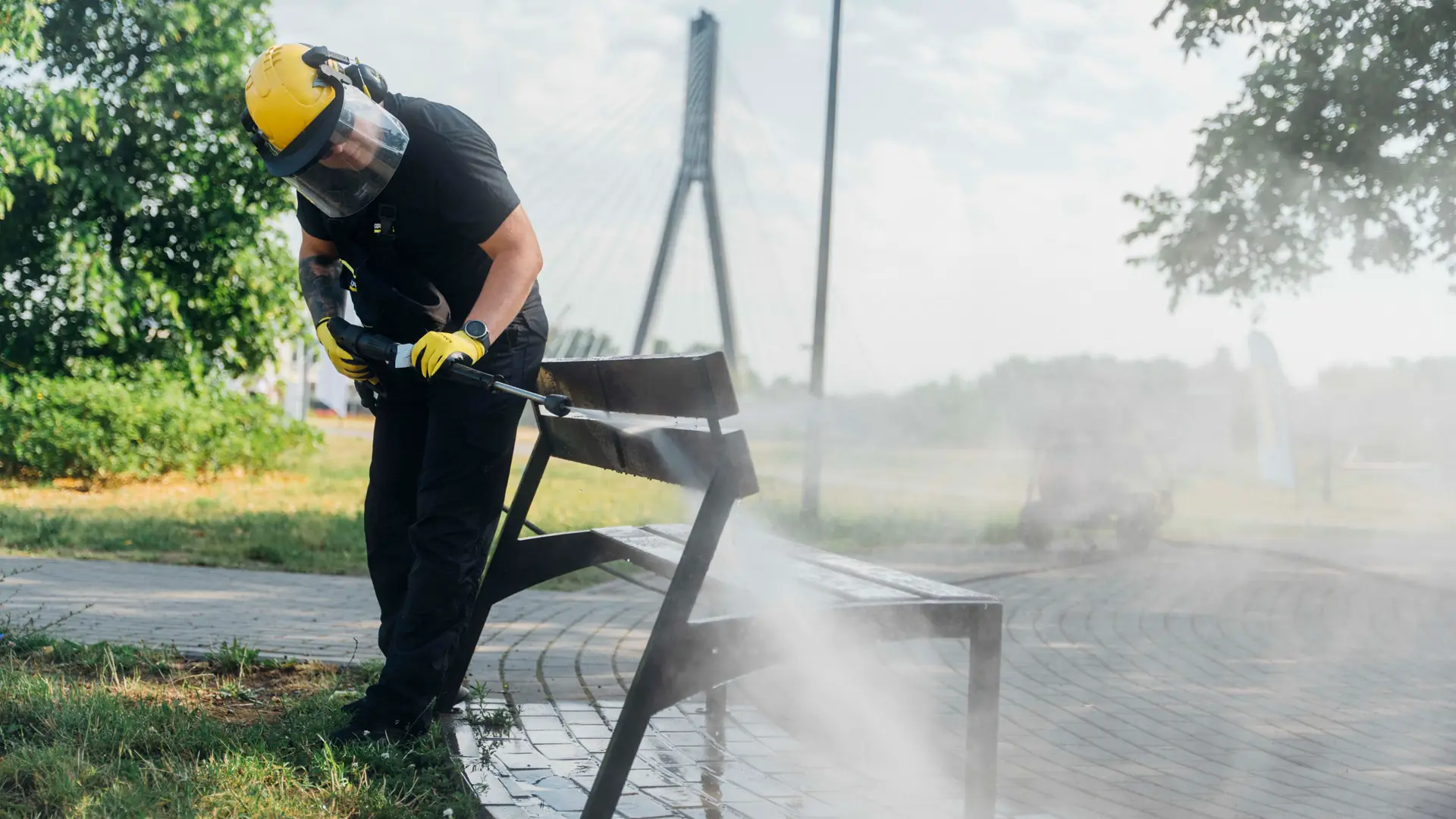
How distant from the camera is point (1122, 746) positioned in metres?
3.81

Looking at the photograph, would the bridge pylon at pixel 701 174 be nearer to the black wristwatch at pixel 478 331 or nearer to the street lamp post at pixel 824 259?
the street lamp post at pixel 824 259

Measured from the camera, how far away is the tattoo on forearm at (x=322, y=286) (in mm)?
3268

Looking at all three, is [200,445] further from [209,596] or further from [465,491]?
[465,491]

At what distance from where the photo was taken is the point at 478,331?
2.83 metres

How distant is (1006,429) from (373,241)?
15867mm

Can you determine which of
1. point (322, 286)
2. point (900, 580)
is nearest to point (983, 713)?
point (900, 580)

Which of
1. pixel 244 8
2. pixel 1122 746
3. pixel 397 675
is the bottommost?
pixel 1122 746

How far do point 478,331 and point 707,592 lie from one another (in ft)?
2.70

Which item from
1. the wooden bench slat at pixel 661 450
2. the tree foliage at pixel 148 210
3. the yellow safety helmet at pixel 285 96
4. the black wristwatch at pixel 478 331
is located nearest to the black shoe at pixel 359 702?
the wooden bench slat at pixel 661 450

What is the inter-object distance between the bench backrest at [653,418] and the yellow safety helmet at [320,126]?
65 cm

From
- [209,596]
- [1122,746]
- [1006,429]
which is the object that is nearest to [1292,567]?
[1122,746]

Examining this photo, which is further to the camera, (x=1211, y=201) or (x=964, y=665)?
(x=1211, y=201)

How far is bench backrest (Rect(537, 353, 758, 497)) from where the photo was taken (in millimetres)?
2314

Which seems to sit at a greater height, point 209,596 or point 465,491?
point 465,491
